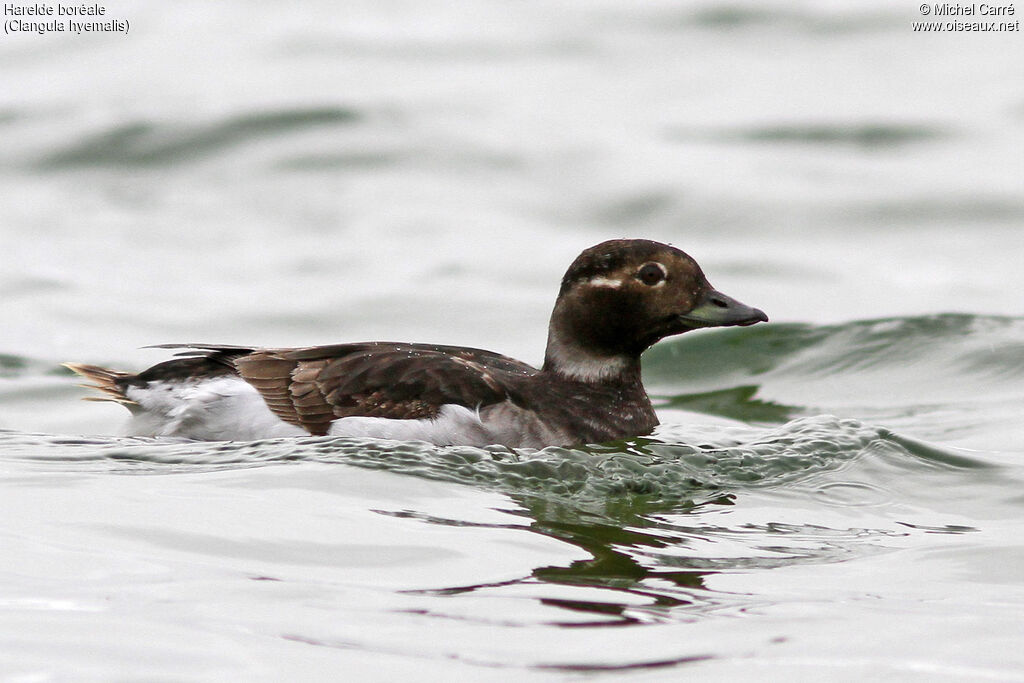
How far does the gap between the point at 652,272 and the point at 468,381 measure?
1016mm

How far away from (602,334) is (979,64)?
37.2 feet

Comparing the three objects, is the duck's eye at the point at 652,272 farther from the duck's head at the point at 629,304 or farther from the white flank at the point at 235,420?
the white flank at the point at 235,420

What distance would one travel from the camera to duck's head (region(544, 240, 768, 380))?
7320 mm

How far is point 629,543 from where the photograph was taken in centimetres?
585

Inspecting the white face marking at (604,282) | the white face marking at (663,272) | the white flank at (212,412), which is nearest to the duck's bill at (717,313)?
the white face marking at (663,272)

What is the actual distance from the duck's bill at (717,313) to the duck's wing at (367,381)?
34.7 inches

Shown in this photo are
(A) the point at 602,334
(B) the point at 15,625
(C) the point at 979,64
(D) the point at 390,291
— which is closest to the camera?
(B) the point at 15,625

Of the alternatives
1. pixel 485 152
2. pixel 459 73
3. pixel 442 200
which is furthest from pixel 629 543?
pixel 459 73

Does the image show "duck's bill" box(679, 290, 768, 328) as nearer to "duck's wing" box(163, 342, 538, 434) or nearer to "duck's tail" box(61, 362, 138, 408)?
"duck's wing" box(163, 342, 538, 434)

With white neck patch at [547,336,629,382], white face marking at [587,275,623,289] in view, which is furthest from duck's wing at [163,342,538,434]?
white face marking at [587,275,623,289]

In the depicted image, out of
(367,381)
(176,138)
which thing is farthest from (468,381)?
(176,138)

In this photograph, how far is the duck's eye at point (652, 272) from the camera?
7305 millimetres

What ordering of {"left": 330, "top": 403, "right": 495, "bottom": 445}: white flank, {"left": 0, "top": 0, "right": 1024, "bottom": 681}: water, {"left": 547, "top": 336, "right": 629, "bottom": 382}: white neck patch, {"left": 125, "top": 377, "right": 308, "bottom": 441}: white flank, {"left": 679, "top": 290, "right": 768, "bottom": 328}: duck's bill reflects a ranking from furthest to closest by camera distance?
{"left": 547, "top": 336, "right": 629, "bottom": 382}: white neck patch, {"left": 679, "top": 290, "right": 768, "bottom": 328}: duck's bill, {"left": 125, "top": 377, "right": 308, "bottom": 441}: white flank, {"left": 330, "top": 403, "right": 495, "bottom": 445}: white flank, {"left": 0, "top": 0, "right": 1024, "bottom": 681}: water

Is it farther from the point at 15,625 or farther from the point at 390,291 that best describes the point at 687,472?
the point at 390,291
